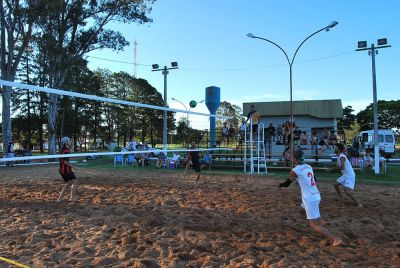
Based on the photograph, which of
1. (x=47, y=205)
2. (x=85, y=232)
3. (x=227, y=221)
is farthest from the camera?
(x=47, y=205)

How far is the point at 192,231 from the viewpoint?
566 centimetres

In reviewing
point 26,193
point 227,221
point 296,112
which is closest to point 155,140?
point 296,112

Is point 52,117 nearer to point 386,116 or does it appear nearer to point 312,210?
point 312,210

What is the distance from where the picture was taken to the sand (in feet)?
14.8

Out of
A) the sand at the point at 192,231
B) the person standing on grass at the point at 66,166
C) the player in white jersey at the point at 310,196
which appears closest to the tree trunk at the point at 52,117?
the sand at the point at 192,231

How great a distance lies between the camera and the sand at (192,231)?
14.8ft

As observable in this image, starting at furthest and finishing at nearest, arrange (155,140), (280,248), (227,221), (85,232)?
(155,140) → (227,221) → (85,232) → (280,248)

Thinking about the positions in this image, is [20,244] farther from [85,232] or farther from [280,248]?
[280,248]

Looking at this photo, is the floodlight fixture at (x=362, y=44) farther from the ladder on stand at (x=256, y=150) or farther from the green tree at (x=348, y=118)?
the green tree at (x=348, y=118)

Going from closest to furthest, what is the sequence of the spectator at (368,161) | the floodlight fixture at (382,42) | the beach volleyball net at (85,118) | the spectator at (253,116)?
the spectator at (253,116)
the spectator at (368,161)
the floodlight fixture at (382,42)
the beach volleyball net at (85,118)

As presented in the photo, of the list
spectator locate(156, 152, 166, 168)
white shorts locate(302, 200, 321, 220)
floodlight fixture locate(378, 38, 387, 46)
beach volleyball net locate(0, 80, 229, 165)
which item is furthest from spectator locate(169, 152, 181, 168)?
beach volleyball net locate(0, 80, 229, 165)

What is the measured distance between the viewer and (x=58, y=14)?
23469 millimetres

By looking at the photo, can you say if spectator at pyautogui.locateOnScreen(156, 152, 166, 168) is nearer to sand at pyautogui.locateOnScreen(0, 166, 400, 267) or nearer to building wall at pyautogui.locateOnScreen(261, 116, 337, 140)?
building wall at pyautogui.locateOnScreen(261, 116, 337, 140)

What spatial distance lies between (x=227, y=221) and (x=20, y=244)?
3.17m
